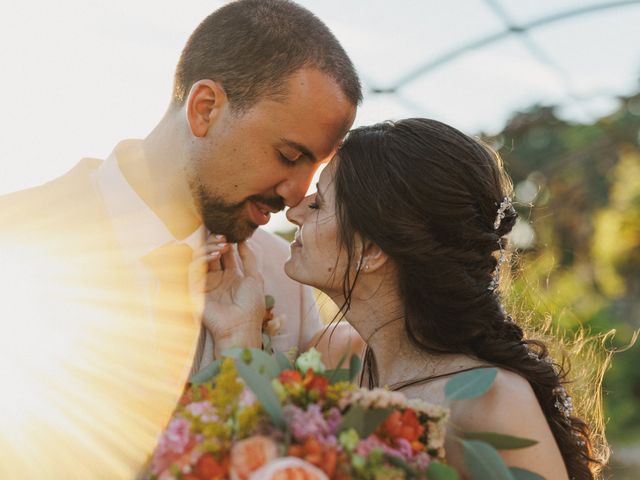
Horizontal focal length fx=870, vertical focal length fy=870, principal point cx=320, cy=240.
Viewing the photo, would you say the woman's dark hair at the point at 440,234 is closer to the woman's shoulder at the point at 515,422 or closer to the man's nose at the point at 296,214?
the man's nose at the point at 296,214

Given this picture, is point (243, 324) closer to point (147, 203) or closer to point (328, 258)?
point (328, 258)

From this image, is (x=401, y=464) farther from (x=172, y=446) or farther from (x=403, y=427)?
(x=172, y=446)

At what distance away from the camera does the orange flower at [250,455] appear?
6.35 feet

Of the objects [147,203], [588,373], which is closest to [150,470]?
[147,203]

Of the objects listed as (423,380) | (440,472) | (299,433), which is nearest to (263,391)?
(299,433)

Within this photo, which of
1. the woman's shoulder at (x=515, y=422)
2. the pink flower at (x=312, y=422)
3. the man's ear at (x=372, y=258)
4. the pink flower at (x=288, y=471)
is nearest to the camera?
the pink flower at (x=288, y=471)

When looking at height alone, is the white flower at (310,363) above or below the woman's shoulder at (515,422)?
above

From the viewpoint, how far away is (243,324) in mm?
3648

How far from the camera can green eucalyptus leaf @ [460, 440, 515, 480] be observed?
2.21 meters

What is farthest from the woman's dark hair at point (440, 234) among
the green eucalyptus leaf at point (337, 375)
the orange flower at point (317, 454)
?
the orange flower at point (317, 454)

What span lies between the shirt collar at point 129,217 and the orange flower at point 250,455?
1.80 meters

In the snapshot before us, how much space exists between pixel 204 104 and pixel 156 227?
596 millimetres

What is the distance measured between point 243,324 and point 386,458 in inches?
64.4

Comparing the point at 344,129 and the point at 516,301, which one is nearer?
the point at 344,129
